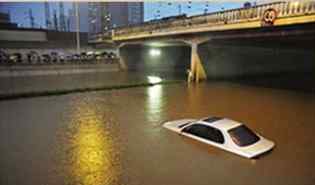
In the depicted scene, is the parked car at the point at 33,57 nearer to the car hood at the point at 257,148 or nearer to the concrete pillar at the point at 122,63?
the concrete pillar at the point at 122,63

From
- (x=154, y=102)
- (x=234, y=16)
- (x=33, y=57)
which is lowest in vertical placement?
(x=154, y=102)

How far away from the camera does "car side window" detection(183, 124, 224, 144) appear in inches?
362

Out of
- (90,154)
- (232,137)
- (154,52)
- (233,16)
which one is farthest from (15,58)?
(232,137)

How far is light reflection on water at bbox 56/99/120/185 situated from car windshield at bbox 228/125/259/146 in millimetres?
3781

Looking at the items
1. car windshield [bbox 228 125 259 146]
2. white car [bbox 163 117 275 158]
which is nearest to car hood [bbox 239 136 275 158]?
white car [bbox 163 117 275 158]

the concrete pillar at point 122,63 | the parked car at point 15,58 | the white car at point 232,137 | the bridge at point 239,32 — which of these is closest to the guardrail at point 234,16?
the bridge at point 239,32

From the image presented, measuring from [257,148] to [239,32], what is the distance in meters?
15.0

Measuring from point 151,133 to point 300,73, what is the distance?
99.2ft

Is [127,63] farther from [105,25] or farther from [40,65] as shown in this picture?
[105,25]

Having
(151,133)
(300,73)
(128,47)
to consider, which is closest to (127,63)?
(128,47)

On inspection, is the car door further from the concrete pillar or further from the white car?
the concrete pillar

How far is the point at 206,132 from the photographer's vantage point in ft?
31.7

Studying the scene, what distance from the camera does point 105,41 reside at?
155 feet

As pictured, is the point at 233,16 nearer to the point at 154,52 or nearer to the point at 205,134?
the point at 205,134
